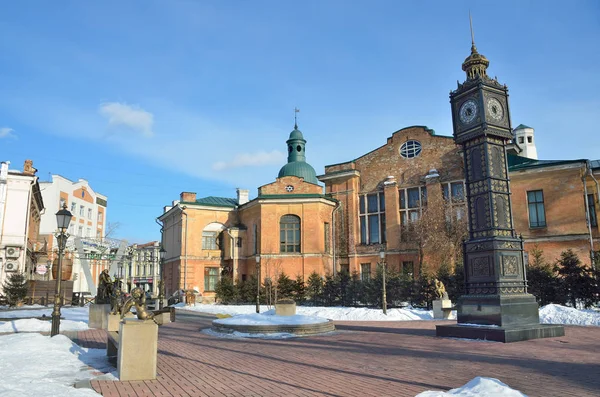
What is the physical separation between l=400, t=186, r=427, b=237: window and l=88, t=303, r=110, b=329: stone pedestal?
2459cm

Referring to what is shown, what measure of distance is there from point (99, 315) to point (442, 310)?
15795 mm

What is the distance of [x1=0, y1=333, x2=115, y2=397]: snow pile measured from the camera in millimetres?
6785

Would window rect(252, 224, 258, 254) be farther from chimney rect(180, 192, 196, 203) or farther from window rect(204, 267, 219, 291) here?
chimney rect(180, 192, 196, 203)

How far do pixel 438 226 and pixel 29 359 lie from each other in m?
28.5

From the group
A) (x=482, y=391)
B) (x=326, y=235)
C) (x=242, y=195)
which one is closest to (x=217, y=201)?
(x=242, y=195)

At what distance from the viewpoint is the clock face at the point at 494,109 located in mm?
15594

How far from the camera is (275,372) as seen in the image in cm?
864

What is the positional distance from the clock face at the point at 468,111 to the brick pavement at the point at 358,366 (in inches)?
293

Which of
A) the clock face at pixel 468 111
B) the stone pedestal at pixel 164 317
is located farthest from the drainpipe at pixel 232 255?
the clock face at pixel 468 111

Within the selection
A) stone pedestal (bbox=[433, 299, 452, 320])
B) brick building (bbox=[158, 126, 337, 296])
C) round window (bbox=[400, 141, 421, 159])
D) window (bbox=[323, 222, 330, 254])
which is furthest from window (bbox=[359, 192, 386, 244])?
stone pedestal (bbox=[433, 299, 452, 320])

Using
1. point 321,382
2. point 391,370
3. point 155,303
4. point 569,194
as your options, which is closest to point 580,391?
point 391,370

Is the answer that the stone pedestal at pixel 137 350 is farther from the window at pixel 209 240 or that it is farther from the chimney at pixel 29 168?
the chimney at pixel 29 168

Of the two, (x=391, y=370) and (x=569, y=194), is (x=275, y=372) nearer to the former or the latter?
(x=391, y=370)

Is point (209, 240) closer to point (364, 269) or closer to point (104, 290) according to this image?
point (364, 269)
